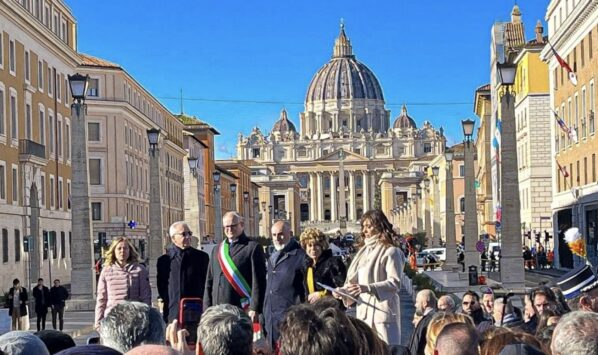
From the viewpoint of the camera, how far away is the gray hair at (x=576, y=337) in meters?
5.52

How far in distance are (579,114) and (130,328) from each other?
144 ft

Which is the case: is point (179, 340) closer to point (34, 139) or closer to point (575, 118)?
point (34, 139)

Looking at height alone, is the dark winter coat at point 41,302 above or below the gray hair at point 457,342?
below

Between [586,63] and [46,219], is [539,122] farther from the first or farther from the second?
[46,219]

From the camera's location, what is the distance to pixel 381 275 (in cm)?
1009

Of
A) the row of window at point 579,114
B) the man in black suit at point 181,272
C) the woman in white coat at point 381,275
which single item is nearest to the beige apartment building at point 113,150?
the row of window at point 579,114

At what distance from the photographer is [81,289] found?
87.7 ft

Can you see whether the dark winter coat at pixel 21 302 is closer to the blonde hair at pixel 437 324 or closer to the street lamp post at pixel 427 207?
the blonde hair at pixel 437 324

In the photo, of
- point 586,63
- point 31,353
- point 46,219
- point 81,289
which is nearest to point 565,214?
point 586,63

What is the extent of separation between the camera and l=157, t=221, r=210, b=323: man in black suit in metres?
12.6

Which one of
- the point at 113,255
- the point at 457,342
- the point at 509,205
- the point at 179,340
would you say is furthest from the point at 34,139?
the point at 457,342

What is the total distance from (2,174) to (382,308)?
3436 cm

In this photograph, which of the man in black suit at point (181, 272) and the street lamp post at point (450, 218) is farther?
the street lamp post at point (450, 218)

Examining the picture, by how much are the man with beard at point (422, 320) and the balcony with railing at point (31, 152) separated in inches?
1442
